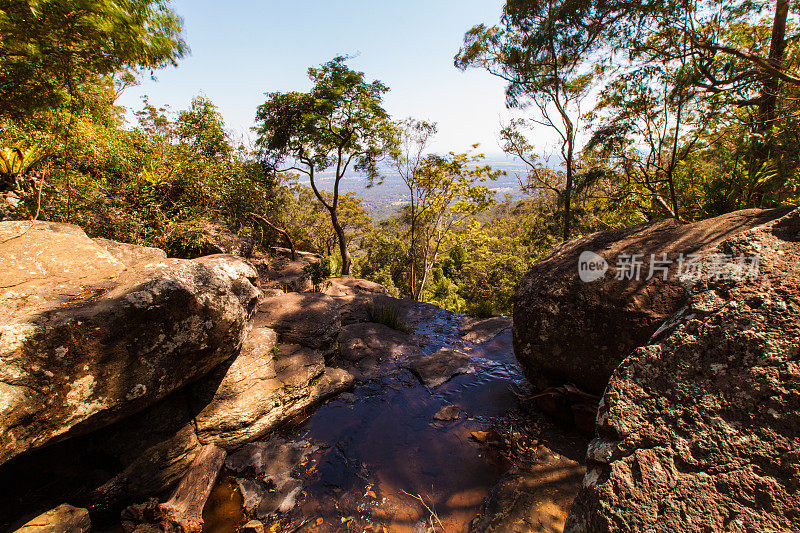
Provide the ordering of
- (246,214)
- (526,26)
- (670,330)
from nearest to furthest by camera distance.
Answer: (670,330), (526,26), (246,214)

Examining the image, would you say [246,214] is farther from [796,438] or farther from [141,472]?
[796,438]

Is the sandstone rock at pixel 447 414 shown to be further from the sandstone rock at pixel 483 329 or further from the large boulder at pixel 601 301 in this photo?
the sandstone rock at pixel 483 329

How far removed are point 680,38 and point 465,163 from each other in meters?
9.00

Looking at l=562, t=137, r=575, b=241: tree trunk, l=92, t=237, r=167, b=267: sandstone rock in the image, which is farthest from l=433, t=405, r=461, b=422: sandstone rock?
l=562, t=137, r=575, b=241: tree trunk

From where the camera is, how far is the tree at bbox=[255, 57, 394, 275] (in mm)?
11344

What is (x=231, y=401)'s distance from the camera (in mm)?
4512

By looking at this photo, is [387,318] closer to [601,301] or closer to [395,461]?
[395,461]

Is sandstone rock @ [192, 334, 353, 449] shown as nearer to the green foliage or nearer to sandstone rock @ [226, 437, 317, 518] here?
sandstone rock @ [226, 437, 317, 518]

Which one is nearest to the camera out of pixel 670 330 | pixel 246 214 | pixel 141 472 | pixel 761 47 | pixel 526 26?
pixel 670 330

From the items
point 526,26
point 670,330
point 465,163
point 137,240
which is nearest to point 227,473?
point 670,330

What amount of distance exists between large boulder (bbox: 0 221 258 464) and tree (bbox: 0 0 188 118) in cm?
234

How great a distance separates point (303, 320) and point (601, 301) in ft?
18.0

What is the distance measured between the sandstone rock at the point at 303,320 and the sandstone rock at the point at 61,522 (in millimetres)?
3340

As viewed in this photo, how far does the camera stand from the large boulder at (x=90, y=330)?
255 centimetres
